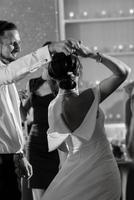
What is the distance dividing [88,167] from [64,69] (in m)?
0.43

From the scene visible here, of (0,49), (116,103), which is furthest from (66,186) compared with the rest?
(116,103)

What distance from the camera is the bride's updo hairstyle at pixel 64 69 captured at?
2.07 meters

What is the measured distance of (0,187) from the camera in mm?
2123

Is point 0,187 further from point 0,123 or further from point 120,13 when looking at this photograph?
point 120,13

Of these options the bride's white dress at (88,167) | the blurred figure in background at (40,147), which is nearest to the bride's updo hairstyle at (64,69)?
the bride's white dress at (88,167)

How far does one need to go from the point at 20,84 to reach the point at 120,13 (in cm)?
115

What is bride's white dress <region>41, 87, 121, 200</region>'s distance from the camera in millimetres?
2100

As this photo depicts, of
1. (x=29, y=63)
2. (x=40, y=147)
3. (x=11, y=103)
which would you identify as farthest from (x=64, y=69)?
(x=40, y=147)

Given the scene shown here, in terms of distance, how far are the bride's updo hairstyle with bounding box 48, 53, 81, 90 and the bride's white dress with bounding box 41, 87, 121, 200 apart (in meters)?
0.07

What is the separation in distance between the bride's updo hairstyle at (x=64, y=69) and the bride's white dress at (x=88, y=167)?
0.23 feet

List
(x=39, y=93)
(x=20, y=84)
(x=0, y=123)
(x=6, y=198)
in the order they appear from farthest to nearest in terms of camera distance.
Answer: (x=20, y=84)
(x=39, y=93)
(x=0, y=123)
(x=6, y=198)

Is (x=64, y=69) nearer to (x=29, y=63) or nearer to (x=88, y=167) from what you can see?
(x=29, y=63)

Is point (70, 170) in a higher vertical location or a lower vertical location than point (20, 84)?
higher

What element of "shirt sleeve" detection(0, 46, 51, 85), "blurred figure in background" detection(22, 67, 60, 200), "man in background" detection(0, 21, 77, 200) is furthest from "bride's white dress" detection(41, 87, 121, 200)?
"blurred figure in background" detection(22, 67, 60, 200)
